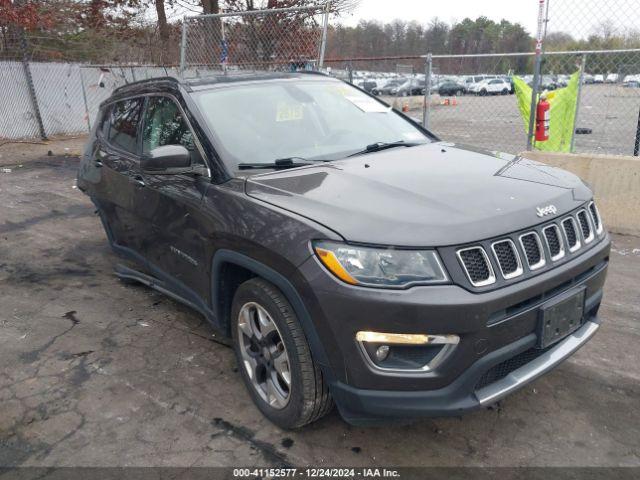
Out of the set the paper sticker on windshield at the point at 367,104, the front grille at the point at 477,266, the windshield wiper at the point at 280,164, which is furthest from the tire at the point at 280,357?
the paper sticker on windshield at the point at 367,104

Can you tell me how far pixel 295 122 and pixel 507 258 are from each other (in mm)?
1767

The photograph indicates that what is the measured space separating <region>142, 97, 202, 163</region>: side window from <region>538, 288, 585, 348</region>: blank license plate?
80.7 inches

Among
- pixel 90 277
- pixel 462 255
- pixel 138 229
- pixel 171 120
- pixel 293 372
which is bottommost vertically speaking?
pixel 90 277

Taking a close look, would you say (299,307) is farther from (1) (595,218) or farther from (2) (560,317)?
(1) (595,218)

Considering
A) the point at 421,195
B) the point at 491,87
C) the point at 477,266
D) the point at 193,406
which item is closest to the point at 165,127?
the point at 193,406

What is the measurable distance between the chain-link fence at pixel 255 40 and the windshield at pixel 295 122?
15.0 ft

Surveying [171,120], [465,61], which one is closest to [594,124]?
[465,61]

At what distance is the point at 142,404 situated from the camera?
3.18 metres

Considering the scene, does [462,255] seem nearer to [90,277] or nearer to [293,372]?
[293,372]

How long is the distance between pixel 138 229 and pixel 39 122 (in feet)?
42.5

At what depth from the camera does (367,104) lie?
4.08 m

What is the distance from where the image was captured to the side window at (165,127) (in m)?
3.41

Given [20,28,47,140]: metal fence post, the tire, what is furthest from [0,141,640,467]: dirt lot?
[20,28,47,140]: metal fence post

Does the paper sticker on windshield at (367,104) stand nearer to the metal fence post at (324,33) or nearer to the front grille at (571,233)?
the front grille at (571,233)
